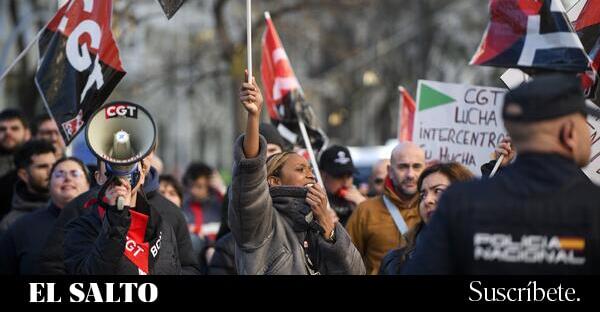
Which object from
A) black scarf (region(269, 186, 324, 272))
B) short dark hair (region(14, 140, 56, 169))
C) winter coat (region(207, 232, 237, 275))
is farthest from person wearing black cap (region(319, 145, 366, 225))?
black scarf (region(269, 186, 324, 272))

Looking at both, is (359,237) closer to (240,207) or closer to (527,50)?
(527,50)

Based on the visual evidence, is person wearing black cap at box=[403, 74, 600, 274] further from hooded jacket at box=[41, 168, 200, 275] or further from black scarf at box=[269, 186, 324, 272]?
hooded jacket at box=[41, 168, 200, 275]

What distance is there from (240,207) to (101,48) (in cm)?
299

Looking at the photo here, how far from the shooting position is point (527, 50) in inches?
279

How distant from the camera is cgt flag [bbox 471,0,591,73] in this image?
680 centimetres

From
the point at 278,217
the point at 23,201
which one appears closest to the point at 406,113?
the point at 23,201

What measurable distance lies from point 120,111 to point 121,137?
0.29 metres

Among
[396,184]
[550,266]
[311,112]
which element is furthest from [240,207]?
[311,112]

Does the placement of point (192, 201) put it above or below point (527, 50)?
below

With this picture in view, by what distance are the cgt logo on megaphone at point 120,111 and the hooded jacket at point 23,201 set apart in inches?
118

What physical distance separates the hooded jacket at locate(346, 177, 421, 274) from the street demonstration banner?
0.81m

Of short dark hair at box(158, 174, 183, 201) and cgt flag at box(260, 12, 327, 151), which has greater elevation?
cgt flag at box(260, 12, 327, 151)

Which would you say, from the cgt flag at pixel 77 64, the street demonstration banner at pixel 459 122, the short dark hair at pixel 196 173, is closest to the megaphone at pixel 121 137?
the cgt flag at pixel 77 64

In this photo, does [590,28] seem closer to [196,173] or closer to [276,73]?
[276,73]
